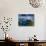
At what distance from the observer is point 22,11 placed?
543 centimetres

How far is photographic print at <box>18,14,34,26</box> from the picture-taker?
5429 mm

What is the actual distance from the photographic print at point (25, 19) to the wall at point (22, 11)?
142 millimetres

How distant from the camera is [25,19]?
5.45 meters

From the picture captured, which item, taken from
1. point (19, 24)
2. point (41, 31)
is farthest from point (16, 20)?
point (41, 31)

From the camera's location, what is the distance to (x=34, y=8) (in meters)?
5.43

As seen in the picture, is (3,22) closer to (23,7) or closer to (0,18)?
(0,18)

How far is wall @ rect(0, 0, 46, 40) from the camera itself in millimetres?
5395

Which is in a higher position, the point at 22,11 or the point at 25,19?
the point at 22,11

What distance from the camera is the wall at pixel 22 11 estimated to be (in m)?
5.39

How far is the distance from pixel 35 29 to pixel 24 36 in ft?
1.68

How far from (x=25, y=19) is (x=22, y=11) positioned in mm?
339

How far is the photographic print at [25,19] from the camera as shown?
5429mm

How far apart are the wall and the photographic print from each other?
142mm

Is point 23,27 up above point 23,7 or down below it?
below
